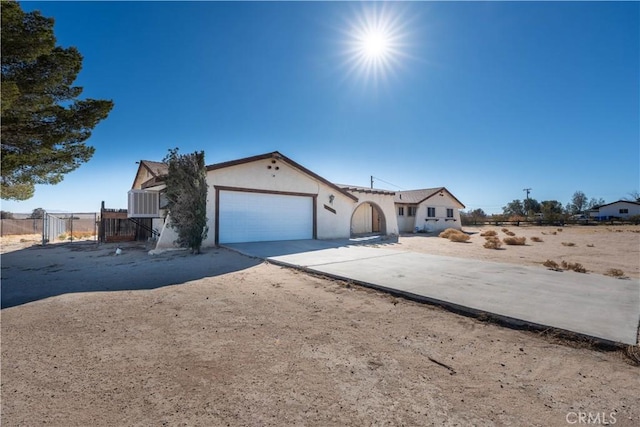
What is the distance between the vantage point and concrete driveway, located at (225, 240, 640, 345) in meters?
4.12

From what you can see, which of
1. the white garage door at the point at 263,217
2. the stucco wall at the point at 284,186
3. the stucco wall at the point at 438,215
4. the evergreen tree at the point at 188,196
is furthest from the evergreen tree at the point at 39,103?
the stucco wall at the point at 438,215

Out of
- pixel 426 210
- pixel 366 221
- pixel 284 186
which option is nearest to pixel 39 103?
pixel 284 186

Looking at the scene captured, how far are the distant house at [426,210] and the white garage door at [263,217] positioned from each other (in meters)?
15.2

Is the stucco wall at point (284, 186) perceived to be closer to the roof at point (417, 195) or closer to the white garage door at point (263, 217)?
the white garage door at point (263, 217)

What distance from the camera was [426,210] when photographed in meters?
29.7

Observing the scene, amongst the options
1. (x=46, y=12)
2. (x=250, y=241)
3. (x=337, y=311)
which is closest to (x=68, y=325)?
(x=337, y=311)

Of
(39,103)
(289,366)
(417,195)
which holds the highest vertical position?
(39,103)

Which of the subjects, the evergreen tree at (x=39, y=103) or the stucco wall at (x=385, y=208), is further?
the stucco wall at (x=385, y=208)

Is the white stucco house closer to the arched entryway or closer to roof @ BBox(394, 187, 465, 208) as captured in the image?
the arched entryway

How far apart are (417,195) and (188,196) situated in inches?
995

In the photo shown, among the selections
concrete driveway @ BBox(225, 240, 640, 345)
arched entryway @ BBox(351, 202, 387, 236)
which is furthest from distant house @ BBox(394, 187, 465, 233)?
concrete driveway @ BBox(225, 240, 640, 345)

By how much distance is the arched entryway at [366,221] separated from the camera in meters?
22.7

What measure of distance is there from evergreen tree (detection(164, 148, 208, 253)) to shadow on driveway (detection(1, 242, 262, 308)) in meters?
0.75

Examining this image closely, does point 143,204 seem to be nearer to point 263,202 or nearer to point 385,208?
point 263,202
